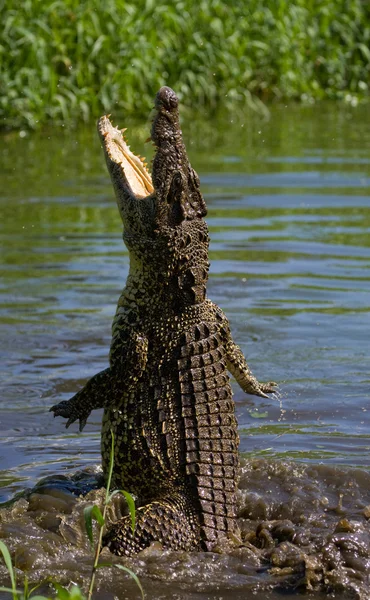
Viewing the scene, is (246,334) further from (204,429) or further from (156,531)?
(156,531)

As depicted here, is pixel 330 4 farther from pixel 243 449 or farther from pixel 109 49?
pixel 243 449

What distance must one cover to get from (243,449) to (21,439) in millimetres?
1274

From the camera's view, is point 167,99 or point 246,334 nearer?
point 167,99

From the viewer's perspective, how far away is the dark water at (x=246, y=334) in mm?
4770

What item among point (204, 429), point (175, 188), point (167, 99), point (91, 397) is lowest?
point (204, 429)

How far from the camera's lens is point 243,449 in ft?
20.2

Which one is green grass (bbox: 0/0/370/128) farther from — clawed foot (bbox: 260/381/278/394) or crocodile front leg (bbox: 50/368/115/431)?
crocodile front leg (bbox: 50/368/115/431)

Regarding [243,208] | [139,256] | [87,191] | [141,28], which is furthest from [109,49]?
[139,256]

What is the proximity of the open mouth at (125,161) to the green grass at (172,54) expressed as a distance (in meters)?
9.75

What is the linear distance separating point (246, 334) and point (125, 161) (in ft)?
8.72

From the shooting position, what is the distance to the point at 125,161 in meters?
5.70

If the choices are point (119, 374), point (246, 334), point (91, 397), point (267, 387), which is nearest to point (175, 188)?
point (119, 374)

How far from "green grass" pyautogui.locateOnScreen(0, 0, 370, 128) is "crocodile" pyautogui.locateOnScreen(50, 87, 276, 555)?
1046 cm

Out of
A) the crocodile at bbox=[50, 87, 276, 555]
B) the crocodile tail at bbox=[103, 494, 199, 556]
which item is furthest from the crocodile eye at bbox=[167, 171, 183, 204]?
the crocodile tail at bbox=[103, 494, 199, 556]
